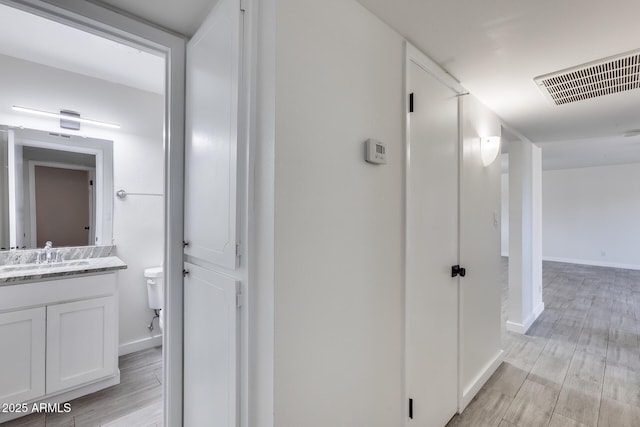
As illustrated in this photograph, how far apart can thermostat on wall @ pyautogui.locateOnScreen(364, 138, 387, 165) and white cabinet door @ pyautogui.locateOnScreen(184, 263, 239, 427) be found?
742mm

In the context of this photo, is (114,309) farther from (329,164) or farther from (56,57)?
(329,164)

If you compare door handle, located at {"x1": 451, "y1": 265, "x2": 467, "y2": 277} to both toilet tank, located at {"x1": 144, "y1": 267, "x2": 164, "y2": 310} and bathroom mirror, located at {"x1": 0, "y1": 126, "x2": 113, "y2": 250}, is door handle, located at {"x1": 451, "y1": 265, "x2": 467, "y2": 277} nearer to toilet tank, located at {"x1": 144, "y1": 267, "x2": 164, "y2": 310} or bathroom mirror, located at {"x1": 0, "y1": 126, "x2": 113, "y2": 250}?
→ toilet tank, located at {"x1": 144, "y1": 267, "x2": 164, "y2": 310}

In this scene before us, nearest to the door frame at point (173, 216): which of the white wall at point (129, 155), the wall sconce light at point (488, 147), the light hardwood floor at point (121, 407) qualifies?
the light hardwood floor at point (121, 407)

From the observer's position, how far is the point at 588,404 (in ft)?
6.83

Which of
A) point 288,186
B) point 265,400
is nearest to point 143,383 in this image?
point 265,400

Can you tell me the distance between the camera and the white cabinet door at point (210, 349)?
3.48 ft

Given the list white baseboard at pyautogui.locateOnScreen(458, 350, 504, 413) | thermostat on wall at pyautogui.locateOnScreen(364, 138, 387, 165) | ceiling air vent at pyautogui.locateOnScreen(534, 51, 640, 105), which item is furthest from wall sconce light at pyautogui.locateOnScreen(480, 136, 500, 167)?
white baseboard at pyautogui.locateOnScreen(458, 350, 504, 413)

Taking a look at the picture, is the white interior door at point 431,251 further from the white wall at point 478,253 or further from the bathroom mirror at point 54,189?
the bathroom mirror at point 54,189

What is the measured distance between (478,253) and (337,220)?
5.35 ft

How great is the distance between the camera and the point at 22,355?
1881 millimetres

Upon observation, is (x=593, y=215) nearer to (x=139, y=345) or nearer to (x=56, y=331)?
(x=139, y=345)

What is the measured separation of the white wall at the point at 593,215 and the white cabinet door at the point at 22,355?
10.2 m

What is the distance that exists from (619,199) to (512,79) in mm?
7747

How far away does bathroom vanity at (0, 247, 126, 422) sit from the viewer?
1846mm
